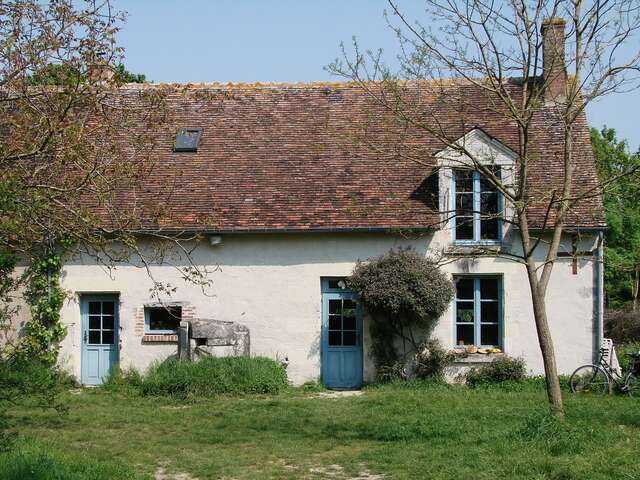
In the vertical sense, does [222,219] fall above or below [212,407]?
above

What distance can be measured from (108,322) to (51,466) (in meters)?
9.43

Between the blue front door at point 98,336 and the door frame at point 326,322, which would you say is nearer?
the door frame at point 326,322

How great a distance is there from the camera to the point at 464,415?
12930mm

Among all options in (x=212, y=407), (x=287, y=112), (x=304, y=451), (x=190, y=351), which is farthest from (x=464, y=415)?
(x=287, y=112)

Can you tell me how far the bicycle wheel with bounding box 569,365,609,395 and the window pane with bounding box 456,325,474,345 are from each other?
221cm

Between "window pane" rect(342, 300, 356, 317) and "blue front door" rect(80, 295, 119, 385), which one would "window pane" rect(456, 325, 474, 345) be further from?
"blue front door" rect(80, 295, 119, 385)

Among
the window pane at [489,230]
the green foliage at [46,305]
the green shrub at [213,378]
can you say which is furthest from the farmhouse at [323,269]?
the green shrub at [213,378]

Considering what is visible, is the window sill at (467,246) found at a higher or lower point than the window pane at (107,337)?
higher

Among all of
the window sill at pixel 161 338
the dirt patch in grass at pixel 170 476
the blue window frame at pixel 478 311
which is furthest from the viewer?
the window sill at pixel 161 338

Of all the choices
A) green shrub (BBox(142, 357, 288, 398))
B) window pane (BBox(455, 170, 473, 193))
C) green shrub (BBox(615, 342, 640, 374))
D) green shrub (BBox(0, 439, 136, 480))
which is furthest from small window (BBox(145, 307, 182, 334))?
green shrub (BBox(615, 342, 640, 374))

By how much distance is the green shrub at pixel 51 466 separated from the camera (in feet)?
27.6

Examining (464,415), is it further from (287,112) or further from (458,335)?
(287,112)

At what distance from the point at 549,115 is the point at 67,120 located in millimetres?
13792

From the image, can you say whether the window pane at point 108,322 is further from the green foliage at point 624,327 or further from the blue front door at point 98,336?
the green foliage at point 624,327
